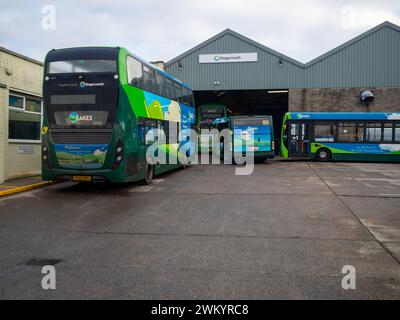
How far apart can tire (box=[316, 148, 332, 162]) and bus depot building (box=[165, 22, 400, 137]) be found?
6519 mm

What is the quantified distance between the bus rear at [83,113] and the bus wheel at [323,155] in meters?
15.2

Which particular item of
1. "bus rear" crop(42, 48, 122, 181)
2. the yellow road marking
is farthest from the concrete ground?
"bus rear" crop(42, 48, 122, 181)

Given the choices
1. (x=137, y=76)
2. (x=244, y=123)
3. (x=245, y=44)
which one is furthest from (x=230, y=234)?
(x=245, y=44)

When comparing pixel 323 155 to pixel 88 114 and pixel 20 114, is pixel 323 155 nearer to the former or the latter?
pixel 88 114

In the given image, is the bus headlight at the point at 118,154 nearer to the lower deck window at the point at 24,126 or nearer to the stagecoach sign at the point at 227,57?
the lower deck window at the point at 24,126

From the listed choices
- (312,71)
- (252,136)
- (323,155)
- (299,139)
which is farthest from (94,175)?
(312,71)

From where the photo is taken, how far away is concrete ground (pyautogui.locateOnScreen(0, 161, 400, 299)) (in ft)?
13.6

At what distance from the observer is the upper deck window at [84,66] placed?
34.0ft

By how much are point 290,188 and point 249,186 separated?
132 cm

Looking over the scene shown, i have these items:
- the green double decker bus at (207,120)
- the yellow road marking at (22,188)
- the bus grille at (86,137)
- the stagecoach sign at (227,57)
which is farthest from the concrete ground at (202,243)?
the stagecoach sign at (227,57)

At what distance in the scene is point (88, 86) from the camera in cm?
1031

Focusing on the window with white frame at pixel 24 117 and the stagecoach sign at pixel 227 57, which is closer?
the window with white frame at pixel 24 117

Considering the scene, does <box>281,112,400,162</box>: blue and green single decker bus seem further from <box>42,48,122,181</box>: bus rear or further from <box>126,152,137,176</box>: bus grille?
<box>42,48,122,181</box>: bus rear
